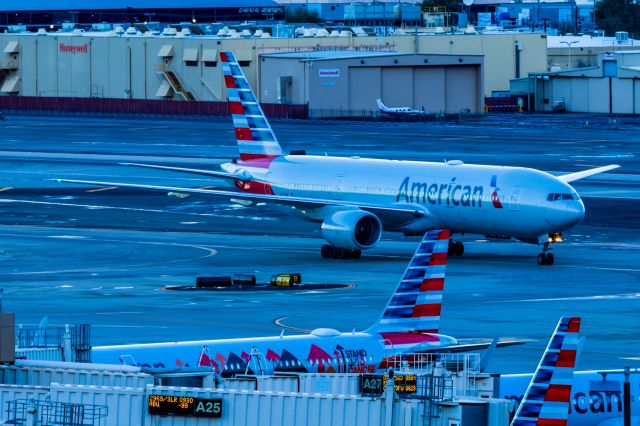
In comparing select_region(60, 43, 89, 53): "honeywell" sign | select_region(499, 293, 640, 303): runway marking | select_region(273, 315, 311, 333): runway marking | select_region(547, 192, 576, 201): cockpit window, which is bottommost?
select_region(499, 293, 640, 303): runway marking

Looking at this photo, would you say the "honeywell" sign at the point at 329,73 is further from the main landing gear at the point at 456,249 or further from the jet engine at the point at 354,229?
the jet engine at the point at 354,229

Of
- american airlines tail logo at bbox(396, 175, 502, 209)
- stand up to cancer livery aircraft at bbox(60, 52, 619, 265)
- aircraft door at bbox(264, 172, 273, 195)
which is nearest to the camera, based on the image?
stand up to cancer livery aircraft at bbox(60, 52, 619, 265)

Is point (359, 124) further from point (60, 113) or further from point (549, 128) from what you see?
point (60, 113)

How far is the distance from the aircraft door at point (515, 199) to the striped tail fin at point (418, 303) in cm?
2837

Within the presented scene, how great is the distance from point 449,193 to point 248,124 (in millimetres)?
13630

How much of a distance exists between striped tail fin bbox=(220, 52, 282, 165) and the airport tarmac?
4079mm

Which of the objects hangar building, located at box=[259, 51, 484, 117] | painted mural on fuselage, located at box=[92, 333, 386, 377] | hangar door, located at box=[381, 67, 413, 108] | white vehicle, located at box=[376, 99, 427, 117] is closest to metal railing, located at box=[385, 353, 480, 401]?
painted mural on fuselage, located at box=[92, 333, 386, 377]

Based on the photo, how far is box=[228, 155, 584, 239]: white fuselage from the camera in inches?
2446

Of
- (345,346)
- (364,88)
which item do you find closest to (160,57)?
(364,88)

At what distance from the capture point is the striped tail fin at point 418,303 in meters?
33.2

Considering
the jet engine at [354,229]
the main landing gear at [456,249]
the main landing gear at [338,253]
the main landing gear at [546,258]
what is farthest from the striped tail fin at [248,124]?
the main landing gear at [546,258]

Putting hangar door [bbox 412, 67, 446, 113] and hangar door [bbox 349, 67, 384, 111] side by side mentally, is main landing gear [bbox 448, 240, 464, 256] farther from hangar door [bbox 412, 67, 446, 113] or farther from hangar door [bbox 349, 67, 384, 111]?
hangar door [bbox 412, 67, 446, 113]

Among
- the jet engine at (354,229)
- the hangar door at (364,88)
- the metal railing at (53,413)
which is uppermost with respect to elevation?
the hangar door at (364,88)

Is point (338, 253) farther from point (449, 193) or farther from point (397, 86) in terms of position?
point (397, 86)
